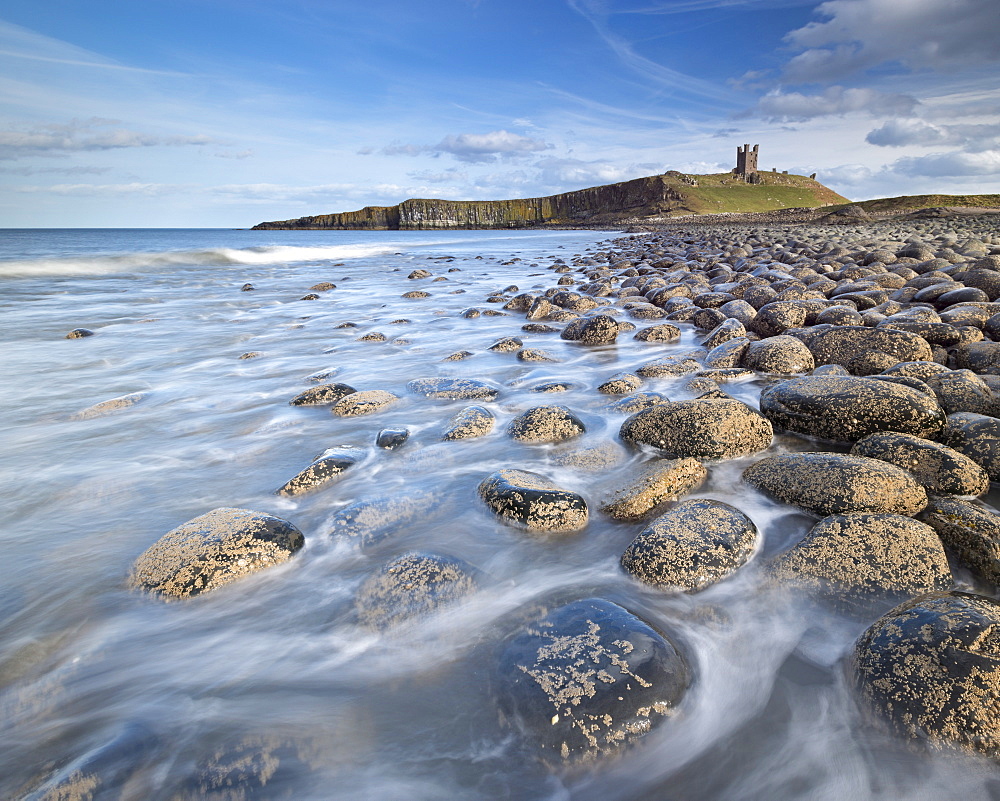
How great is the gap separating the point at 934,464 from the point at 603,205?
10667 centimetres

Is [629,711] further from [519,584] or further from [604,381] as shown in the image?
[604,381]

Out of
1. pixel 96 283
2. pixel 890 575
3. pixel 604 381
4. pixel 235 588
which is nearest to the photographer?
pixel 890 575

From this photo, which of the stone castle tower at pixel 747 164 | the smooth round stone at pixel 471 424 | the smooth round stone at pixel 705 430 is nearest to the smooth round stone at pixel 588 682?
the smooth round stone at pixel 705 430

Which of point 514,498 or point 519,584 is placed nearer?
point 519,584

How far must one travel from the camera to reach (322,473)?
295cm

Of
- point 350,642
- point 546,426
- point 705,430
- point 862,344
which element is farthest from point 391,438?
point 862,344

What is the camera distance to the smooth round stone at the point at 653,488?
245 cm

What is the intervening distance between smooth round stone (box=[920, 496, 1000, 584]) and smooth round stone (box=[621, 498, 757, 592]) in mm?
704

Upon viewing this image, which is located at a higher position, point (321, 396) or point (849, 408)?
point (849, 408)

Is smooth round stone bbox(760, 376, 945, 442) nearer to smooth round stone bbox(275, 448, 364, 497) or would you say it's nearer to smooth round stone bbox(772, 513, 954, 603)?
smooth round stone bbox(772, 513, 954, 603)

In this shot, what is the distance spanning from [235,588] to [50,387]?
4.69 m

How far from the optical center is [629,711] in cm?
140

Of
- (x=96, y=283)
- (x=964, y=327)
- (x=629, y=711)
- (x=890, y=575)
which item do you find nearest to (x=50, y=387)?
(x=629, y=711)

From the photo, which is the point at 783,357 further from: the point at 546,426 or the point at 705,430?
the point at 546,426
